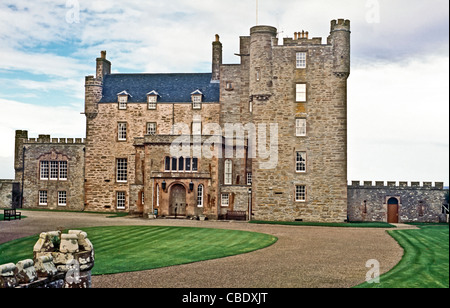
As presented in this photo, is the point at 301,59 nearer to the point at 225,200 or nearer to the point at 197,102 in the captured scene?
the point at 197,102

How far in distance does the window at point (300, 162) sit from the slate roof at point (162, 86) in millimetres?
11997

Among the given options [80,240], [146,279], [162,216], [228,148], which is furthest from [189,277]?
[228,148]

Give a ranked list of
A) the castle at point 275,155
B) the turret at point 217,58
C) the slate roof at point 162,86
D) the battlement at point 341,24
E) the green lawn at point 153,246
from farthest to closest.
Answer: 1. the slate roof at point 162,86
2. the turret at point 217,58
3. the castle at point 275,155
4. the battlement at point 341,24
5. the green lawn at point 153,246

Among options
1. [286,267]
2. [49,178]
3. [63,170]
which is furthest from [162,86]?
[286,267]

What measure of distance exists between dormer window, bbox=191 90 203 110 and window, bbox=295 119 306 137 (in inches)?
472

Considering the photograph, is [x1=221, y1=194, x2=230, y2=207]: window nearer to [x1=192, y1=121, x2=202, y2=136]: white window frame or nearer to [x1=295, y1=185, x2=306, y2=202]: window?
[x1=295, y1=185, x2=306, y2=202]: window

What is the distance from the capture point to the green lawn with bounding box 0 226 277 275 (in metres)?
17.8


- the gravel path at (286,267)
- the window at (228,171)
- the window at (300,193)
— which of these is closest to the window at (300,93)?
the window at (300,193)

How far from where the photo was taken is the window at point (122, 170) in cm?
4678

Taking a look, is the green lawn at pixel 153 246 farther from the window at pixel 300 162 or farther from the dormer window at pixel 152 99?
the dormer window at pixel 152 99

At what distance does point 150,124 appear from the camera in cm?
4684

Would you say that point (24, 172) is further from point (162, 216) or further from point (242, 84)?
point (242, 84)

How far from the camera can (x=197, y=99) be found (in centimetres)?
4619
